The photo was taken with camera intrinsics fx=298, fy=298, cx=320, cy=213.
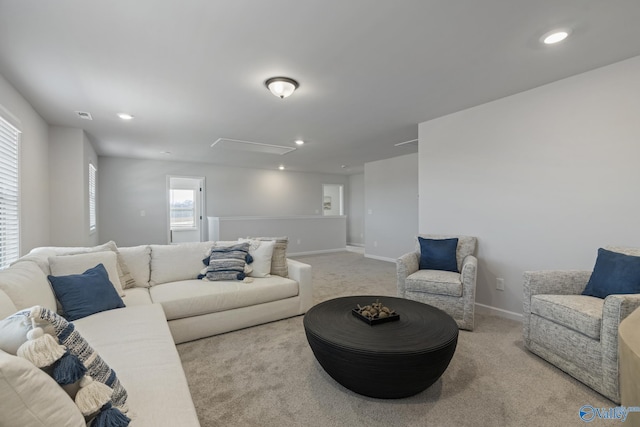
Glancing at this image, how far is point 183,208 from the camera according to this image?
26.3 feet

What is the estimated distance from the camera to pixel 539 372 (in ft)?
7.04

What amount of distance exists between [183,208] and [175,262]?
5335 millimetres

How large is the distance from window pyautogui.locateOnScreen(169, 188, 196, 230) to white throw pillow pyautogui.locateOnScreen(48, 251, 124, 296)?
5470 millimetres

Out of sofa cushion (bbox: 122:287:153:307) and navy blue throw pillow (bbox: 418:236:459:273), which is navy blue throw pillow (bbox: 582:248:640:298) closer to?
navy blue throw pillow (bbox: 418:236:459:273)

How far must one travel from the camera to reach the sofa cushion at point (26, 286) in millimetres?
1660

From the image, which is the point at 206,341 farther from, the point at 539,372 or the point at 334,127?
the point at 334,127

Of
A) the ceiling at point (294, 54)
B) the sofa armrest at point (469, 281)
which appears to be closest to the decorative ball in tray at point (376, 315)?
the sofa armrest at point (469, 281)

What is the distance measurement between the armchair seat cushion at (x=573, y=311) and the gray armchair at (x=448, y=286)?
1.85ft

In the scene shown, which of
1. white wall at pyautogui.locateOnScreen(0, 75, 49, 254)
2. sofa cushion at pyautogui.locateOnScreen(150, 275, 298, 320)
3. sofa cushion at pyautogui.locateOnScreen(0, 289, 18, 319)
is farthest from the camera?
white wall at pyautogui.locateOnScreen(0, 75, 49, 254)

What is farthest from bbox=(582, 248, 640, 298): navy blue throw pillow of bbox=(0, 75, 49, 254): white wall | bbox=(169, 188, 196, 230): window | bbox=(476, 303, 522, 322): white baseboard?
bbox=(169, 188, 196, 230): window

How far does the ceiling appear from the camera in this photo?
71.1 inches

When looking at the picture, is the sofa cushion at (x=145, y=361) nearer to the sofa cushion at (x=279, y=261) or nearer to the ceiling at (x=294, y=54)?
the sofa cushion at (x=279, y=261)

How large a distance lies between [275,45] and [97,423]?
7.48ft

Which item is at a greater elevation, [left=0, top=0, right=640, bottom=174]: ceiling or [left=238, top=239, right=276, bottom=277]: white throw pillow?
[left=0, top=0, right=640, bottom=174]: ceiling
